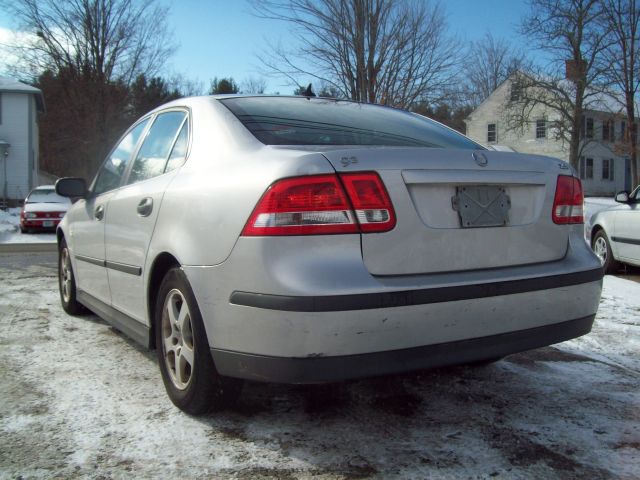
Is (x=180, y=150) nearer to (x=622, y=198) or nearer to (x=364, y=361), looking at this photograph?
(x=364, y=361)

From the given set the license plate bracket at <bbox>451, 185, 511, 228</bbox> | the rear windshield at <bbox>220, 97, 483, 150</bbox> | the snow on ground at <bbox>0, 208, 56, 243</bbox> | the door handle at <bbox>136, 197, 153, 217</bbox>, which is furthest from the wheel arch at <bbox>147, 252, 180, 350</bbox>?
the snow on ground at <bbox>0, 208, 56, 243</bbox>

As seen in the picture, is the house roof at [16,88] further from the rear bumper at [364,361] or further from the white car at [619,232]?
the rear bumper at [364,361]

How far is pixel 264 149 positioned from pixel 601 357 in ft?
8.84

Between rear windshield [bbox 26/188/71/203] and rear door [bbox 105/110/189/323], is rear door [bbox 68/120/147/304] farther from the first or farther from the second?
rear windshield [bbox 26/188/71/203]

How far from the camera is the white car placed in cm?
791

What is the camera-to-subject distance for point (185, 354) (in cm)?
281

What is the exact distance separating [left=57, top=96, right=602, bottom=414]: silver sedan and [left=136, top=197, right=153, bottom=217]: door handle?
14 millimetres

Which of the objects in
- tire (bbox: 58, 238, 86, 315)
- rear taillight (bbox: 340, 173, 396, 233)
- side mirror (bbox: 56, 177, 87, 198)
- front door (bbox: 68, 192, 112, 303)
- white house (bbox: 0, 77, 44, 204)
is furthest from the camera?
white house (bbox: 0, 77, 44, 204)

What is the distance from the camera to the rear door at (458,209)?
2375mm

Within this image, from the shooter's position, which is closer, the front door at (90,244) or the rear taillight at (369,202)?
the rear taillight at (369,202)

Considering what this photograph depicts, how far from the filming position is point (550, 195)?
280 cm

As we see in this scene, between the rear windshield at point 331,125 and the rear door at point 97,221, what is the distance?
1.20 m

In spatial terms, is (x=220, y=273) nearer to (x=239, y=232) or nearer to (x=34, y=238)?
(x=239, y=232)

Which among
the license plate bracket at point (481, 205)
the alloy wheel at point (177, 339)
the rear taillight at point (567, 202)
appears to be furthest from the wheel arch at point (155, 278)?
the rear taillight at point (567, 202)
